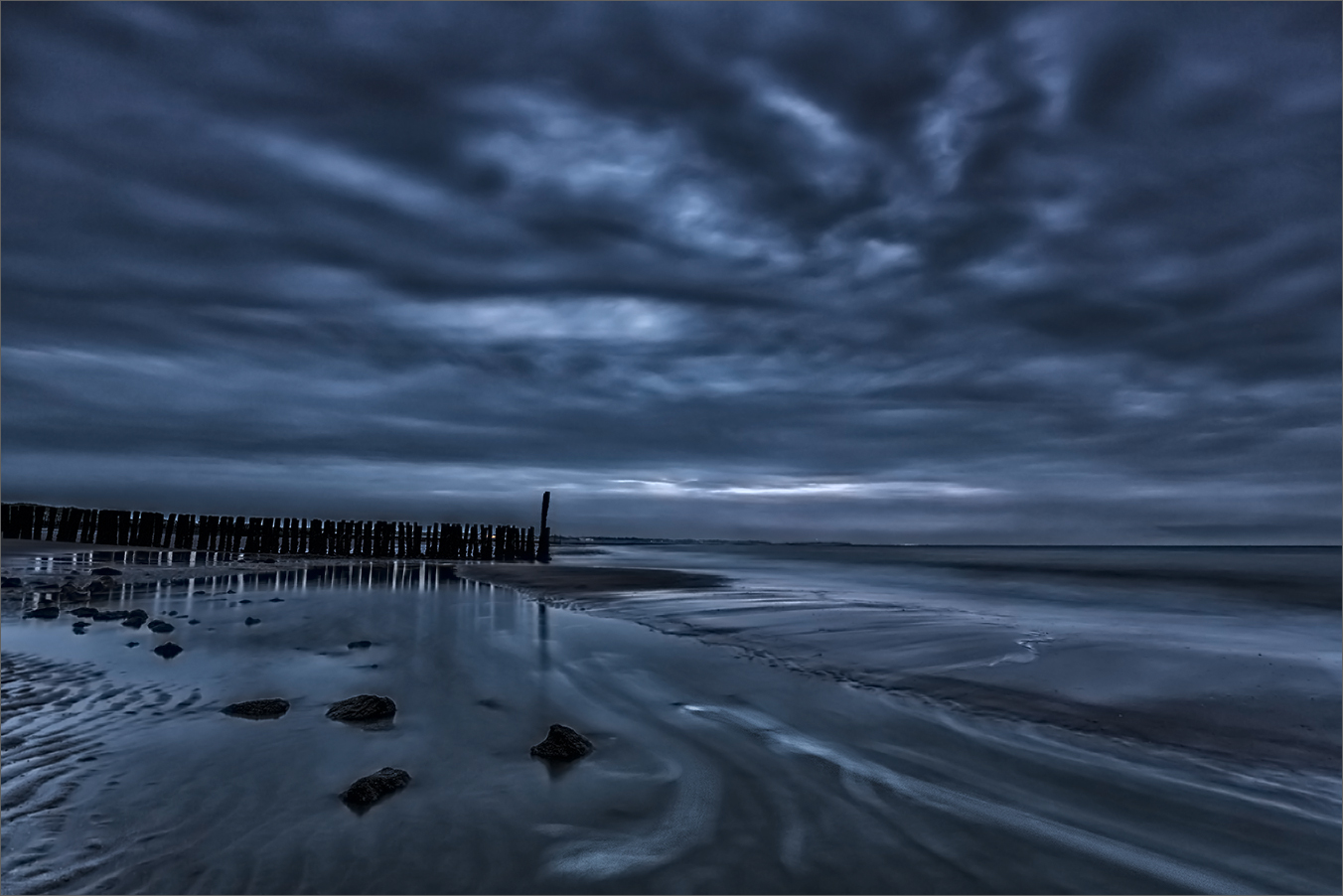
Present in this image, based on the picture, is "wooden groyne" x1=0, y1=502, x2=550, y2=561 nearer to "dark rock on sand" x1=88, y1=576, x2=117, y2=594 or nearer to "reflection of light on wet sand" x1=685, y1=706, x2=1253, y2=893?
"dark rock on sand" x1=88, y1=576, x2=117, y2=594

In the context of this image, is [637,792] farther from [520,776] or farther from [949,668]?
[949,668]

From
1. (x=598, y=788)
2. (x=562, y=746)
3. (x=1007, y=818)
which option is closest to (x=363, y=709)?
(x=562, y=746)

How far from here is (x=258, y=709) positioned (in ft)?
19.0

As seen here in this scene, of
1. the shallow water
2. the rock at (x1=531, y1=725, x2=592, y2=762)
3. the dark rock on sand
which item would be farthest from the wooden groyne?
the rock at (x1=531, y1=725, x2=592, y2=762)

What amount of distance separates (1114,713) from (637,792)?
5540 mm

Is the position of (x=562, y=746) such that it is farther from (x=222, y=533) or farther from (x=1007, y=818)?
(x=222, y=533)

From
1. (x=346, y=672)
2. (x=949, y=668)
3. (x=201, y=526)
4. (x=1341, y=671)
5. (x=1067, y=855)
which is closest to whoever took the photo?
(x=1067, y=855)

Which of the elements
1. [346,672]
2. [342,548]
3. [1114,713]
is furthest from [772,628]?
A: [342,548]

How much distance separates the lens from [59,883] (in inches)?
121

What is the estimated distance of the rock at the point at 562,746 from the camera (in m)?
4.97

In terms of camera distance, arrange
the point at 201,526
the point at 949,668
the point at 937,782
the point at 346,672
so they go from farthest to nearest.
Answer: the point at 201,526
the point at 949,668
the point at 346,672
the point at 937,782

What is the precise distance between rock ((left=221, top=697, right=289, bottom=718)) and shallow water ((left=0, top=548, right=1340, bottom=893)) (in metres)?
0.11

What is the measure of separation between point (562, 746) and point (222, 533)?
33.3 m

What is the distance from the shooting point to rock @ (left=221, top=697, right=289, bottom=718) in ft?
18.8
